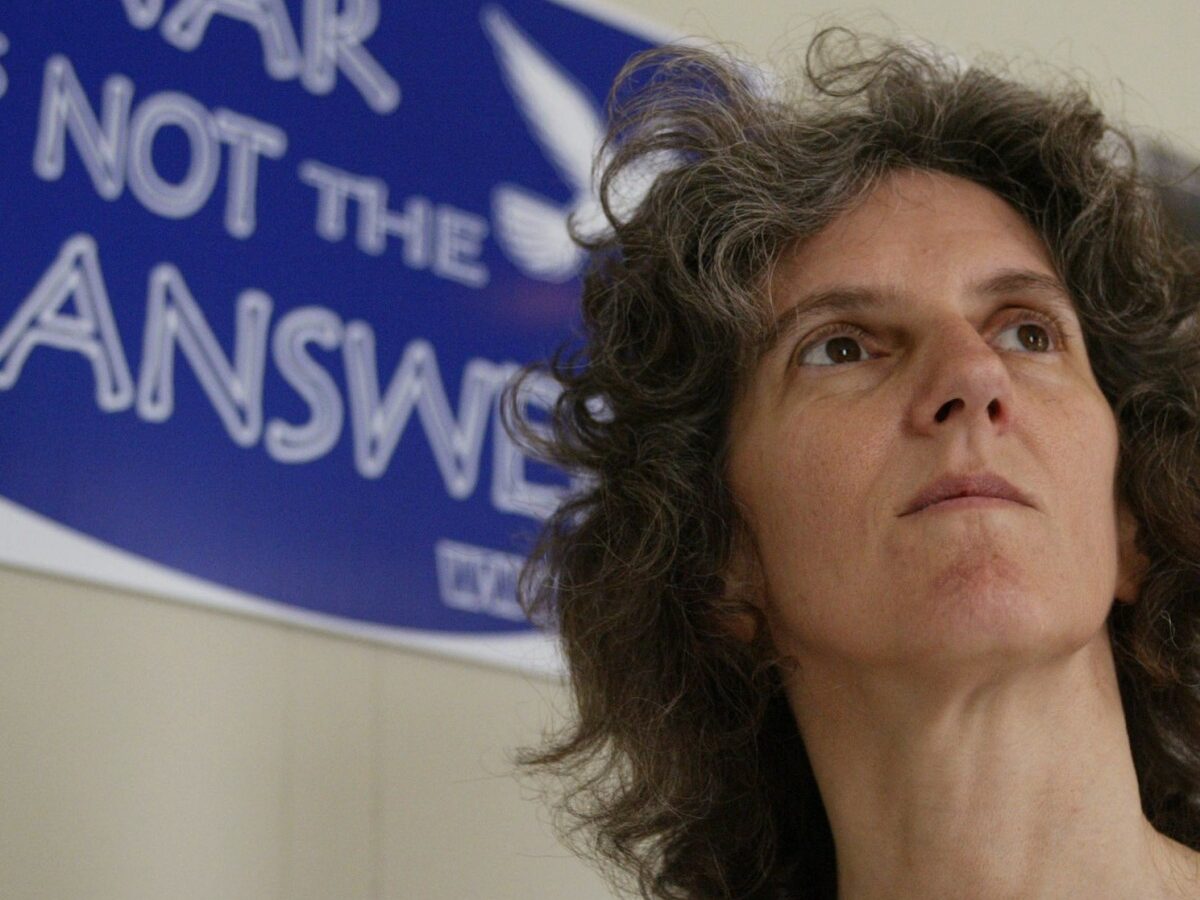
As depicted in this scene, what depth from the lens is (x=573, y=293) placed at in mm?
1854

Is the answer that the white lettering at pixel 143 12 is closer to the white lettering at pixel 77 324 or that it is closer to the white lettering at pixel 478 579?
the white lettering at pixel 77 324

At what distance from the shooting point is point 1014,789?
1276mm

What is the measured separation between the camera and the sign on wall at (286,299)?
1.48 meters

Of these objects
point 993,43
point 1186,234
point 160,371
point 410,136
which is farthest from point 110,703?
point 993,43

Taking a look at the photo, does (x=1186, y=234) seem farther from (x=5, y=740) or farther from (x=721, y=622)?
(x=5, y=740)

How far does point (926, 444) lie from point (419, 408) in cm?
55

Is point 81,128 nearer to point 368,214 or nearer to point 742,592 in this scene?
point 368,214

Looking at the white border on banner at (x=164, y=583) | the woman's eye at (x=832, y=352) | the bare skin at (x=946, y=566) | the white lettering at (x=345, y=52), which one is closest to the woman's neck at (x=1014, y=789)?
the bare skin at (x=946, y=566)

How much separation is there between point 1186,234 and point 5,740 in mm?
1036

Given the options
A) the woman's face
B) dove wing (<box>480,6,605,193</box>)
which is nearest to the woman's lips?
the woman's face

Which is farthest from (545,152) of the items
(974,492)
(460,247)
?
(974,492)

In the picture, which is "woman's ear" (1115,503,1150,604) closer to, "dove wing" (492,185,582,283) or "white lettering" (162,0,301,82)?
"dove wing" (492,185,582,283)

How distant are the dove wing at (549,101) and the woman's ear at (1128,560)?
0.68 meters

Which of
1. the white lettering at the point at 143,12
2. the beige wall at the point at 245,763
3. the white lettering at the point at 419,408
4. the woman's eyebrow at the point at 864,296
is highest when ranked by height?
the white lettering at the point at 143,12
